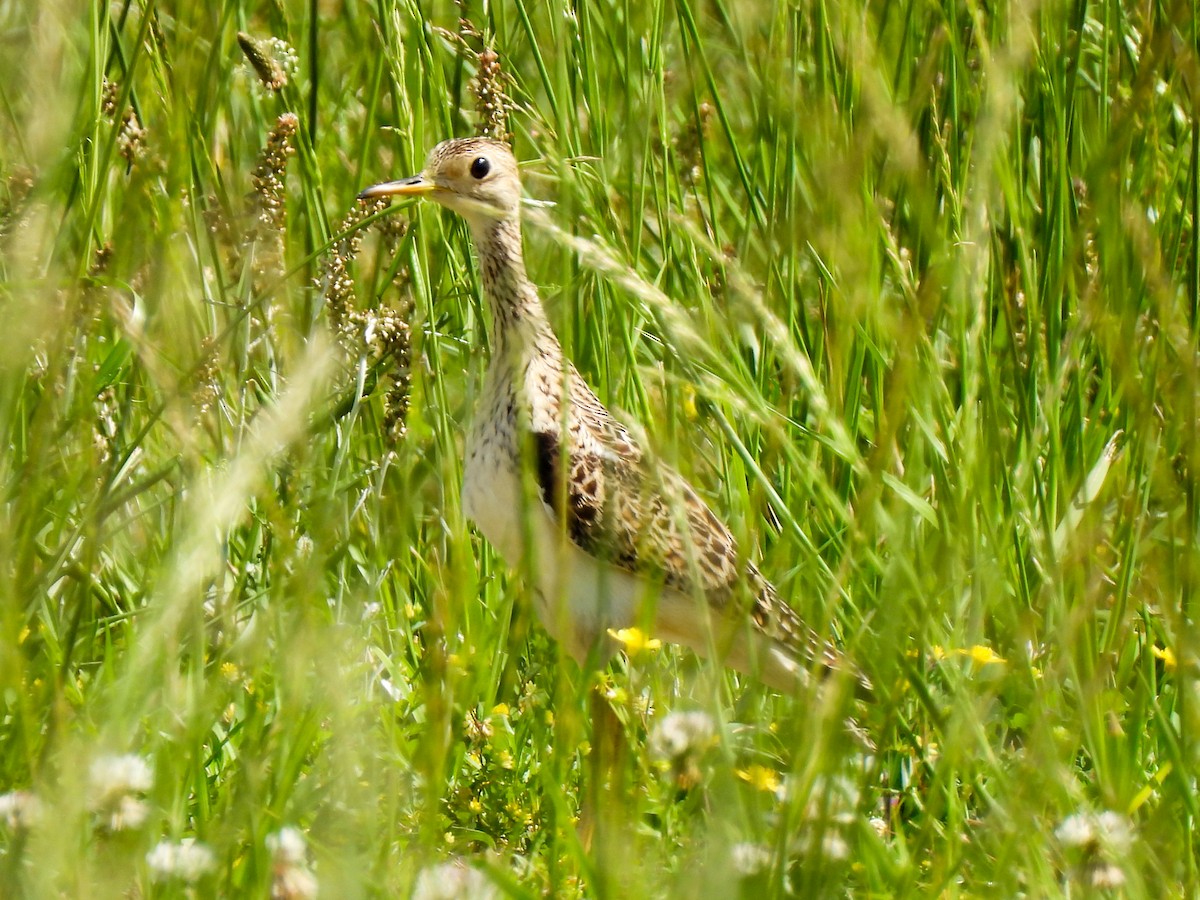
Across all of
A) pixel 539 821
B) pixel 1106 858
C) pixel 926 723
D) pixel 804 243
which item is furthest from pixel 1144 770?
pixel 804 243

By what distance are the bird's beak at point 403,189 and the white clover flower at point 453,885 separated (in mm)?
1742

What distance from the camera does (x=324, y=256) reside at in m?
3.35

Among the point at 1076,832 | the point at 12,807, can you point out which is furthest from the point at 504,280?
the point at 1076,832

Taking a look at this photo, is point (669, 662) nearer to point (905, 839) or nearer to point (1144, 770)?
point (905, 839)

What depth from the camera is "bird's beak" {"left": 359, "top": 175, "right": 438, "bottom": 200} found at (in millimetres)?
3514

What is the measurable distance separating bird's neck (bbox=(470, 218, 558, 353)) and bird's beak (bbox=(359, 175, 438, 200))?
21 cm

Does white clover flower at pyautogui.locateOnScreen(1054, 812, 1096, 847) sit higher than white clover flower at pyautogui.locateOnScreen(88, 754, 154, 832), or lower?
higher

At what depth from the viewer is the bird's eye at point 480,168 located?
374 cm

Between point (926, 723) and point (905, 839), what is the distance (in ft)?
0.71

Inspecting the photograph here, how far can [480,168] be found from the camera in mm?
3760

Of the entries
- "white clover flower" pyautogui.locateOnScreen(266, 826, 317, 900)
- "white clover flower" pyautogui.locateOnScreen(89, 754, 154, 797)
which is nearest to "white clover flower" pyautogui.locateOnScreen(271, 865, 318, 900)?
"white clover flower" pyautogui.locateOnScreen(266, 826, 317, 900)

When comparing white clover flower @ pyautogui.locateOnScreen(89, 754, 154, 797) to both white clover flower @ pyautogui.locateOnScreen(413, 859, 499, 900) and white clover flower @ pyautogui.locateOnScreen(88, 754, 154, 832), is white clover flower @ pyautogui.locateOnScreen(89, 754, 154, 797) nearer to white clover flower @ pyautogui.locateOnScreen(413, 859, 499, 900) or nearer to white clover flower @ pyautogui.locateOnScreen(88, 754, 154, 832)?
white clover flower @ pyautogui.locateOnScreen(88, 754, 154, 832)

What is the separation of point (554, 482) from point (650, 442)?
164cm

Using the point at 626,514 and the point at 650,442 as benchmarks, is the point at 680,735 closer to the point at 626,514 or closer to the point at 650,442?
the point at 650,442
